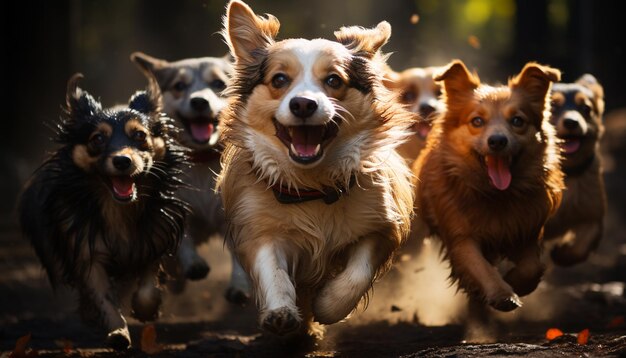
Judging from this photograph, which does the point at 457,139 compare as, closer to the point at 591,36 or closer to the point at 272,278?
the point at 272,278

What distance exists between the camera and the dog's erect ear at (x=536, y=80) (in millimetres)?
6676

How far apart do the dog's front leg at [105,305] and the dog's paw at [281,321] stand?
134cm

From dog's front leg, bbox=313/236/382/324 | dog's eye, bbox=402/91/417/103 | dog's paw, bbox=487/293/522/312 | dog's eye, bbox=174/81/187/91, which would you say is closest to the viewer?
dog's front leg, bbox=313/236/382/324

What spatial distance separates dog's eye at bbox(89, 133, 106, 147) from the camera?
639 centimetres

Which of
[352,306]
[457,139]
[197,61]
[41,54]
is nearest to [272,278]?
[352,306]

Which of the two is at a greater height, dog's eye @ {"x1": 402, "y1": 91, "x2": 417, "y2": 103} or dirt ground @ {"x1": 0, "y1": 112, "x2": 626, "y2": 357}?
dog's eye @ {"x1": 402, "y1": 91, "x2": 417, "y2": 103}

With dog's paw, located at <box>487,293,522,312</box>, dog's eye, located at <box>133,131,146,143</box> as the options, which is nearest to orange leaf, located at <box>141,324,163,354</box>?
dog's eye, located at <box>133,131,146,143</box>

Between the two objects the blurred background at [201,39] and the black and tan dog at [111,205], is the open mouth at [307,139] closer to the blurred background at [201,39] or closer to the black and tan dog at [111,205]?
the black and tan dog at [111,205]

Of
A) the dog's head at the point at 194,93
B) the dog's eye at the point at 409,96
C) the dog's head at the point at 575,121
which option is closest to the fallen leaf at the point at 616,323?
the dog's head at the point at 575,121

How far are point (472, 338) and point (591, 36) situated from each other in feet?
35.3

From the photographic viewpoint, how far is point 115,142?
635 cm

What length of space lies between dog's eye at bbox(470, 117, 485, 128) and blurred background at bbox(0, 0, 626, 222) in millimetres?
2110

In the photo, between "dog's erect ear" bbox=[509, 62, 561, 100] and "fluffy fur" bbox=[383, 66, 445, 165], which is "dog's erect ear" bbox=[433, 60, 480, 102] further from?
"fluffy fur" bbox=[383, 66, 445, 165]

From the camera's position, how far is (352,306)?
5.53 m
